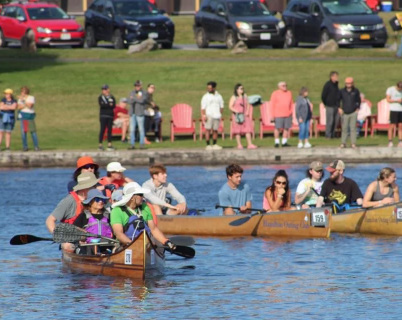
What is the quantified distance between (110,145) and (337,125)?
6.96 metres

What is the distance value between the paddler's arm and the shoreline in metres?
14.8

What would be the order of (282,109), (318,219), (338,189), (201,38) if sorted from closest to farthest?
1. (318,219)
2. (338,189)
3. (282,109)
4. (201,38)

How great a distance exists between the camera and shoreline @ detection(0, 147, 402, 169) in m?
32.4

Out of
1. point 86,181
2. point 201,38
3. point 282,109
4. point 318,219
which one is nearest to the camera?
point 86,181

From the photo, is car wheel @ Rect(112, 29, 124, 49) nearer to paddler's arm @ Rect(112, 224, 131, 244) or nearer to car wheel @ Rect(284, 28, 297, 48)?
car wheel @ Rect(284, 28, 297, 48)

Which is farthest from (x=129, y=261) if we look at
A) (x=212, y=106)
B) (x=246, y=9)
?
(x=246, y=9)

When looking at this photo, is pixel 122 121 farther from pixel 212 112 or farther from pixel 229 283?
pixel 229 283

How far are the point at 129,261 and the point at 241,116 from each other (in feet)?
52.6

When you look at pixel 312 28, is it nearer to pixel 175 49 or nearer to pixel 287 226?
pixel 175 49

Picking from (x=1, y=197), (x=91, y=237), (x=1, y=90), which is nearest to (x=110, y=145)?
(x=1, y=197)

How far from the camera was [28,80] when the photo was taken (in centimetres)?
4488

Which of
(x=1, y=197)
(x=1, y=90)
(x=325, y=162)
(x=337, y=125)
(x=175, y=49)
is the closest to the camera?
(x=1, y=197)

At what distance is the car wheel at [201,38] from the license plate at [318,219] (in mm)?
28561

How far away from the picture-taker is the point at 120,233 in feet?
57.3
